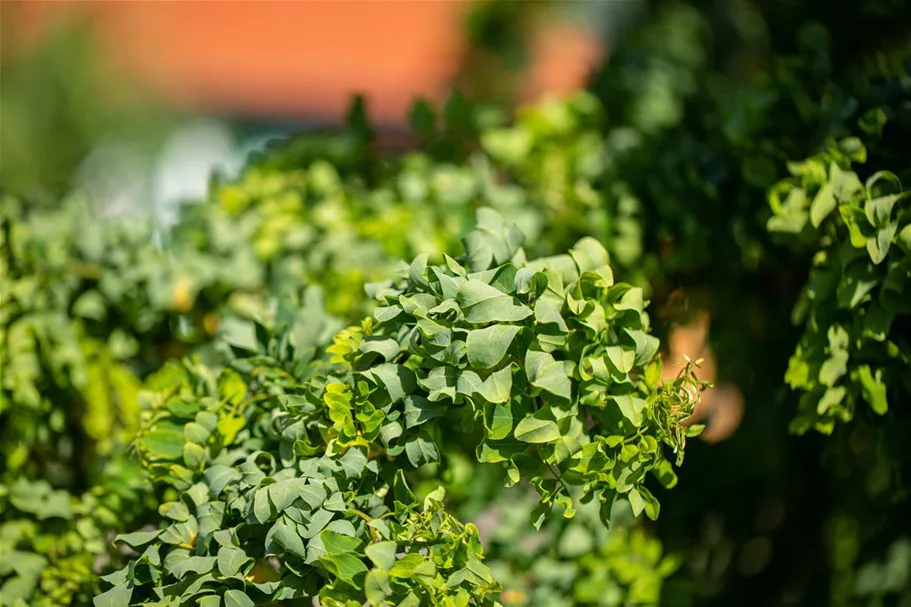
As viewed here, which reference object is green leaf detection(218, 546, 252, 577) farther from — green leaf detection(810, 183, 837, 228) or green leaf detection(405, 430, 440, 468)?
green leaf detection(810, 183, 837, 228)

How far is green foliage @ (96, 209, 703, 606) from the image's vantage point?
2.69ft

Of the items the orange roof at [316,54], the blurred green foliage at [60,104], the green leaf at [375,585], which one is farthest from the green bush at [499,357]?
the orange roof at [316,54]

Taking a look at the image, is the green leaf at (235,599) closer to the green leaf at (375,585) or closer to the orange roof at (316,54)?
the green leaf at (375,585)

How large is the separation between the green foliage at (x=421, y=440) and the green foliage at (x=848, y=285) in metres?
0.25

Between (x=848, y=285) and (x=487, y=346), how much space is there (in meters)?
0.48

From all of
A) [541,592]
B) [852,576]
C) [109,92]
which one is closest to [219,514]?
[541,592]

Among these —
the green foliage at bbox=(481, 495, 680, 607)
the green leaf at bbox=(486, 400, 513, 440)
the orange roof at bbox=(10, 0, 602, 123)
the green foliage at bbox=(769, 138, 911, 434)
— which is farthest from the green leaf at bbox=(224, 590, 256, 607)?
the orange roof at bbox=(10, 0, 602, 123)

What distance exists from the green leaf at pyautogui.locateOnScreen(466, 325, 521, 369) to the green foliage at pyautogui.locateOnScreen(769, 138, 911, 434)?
1.39 ft

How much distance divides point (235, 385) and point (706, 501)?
1.02 metres

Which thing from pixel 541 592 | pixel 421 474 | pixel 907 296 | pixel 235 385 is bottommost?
pixel 541 592

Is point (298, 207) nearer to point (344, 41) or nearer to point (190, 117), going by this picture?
point (190, 117)

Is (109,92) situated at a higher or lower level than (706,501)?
higher

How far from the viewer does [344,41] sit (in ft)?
27.2

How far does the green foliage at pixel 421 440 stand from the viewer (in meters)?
0.82
